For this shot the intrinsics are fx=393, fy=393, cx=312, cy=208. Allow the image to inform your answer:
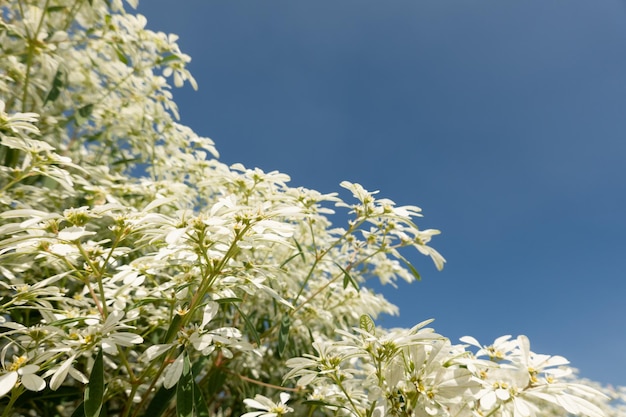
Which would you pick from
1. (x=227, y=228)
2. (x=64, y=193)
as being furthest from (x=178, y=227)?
(x=64, y=193)

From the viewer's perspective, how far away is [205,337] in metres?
1.25

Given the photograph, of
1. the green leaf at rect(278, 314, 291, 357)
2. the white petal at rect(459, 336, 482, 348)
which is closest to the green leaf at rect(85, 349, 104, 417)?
the green leaf at rect(278, 314, 291, 357)

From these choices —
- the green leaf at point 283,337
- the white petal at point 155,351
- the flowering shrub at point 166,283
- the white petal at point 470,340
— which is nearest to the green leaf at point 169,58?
the flowering shrub at point 166,283

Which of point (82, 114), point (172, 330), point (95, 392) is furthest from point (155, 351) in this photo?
point (82, 114)

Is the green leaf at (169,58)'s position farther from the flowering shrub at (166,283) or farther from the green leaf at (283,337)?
the green leaf at (283,337)

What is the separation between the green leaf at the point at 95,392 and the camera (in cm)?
106

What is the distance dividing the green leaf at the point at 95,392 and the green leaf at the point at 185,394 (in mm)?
206

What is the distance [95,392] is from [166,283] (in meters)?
0.45

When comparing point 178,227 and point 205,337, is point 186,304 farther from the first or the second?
point 178,227

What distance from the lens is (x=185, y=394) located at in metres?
1.18

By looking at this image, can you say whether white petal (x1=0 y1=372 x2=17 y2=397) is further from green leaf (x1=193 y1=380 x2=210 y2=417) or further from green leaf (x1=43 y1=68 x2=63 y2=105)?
green leaf (x1=43 y1=68 x2=63 y2=105)

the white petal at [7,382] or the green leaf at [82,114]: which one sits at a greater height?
the green leaf at [82,114]

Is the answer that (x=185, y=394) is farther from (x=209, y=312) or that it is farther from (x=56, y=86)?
(x=56, y=86)

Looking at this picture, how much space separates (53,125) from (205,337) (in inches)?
80.0
